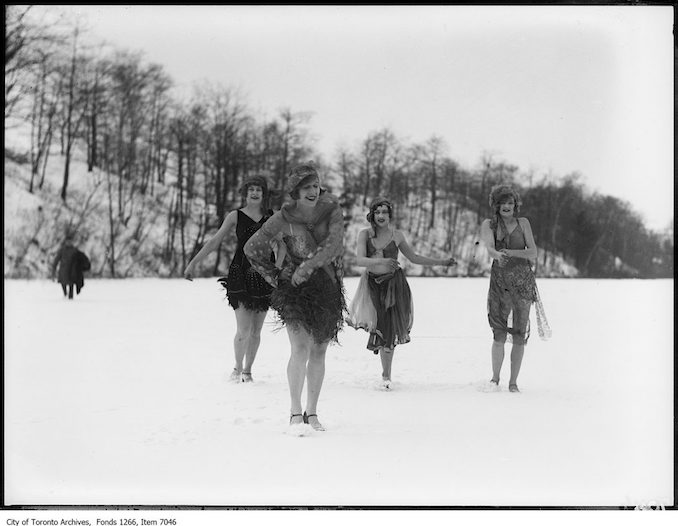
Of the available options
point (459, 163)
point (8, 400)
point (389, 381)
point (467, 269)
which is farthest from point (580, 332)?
point (467, 269)

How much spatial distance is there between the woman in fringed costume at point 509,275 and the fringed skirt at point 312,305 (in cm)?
201

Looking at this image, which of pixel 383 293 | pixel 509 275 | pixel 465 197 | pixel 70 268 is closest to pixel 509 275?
pixel 509 275

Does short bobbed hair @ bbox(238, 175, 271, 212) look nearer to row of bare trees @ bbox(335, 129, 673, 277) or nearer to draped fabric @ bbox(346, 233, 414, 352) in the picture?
draped fabric @ bbox(346, 233, 414, 352)

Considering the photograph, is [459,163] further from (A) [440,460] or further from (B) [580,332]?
(A) [440,460]

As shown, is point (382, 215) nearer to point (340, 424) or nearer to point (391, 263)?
point (391, 263)

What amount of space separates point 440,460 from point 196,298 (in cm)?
1115

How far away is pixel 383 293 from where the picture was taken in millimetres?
7402

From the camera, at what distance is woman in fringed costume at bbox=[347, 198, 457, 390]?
287 inches

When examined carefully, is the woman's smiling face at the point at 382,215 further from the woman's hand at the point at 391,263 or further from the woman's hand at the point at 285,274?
the woman's hand at the point at 285,274

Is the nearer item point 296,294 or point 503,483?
point 503,483

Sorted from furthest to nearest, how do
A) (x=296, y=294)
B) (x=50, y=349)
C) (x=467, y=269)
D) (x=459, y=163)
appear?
1. (x=467, y=269)
2. (x=459, y=163)
3. (x=50, y=349)
4. (x=296, y=294)

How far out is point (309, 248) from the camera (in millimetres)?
5551

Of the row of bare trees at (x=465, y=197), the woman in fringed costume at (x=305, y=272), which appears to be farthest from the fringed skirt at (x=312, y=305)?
the row of bare trees at (x=465, y=197)

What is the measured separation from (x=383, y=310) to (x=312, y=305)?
1.99 meters
